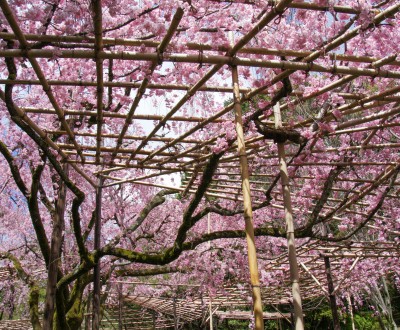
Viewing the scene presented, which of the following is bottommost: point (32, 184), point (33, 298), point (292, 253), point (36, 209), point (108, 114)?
point (33, 298)

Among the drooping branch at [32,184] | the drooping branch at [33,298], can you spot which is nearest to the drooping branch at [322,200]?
the drooping branch at [32,184]

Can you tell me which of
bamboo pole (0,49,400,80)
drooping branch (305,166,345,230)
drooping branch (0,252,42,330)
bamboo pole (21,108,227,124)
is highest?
bamboo pole (21,108,227,124)

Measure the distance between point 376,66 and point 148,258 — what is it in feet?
10.5

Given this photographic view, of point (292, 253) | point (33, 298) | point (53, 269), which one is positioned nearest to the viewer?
point (292, 253)

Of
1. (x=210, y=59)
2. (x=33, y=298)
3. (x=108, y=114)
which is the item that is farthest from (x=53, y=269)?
(x=210, y=59)

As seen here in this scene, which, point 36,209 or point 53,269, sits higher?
point 36,209

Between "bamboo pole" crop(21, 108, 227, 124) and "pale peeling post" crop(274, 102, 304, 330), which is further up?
"bamboo pole" crop(21, 108, 227, 124)

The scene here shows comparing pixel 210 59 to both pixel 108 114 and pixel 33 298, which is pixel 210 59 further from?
pixel 33 298

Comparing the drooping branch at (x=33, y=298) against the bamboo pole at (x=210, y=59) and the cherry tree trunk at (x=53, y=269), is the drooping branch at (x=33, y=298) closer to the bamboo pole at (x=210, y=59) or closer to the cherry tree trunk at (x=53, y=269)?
the cherry tree trunk at (x=53, y=269)

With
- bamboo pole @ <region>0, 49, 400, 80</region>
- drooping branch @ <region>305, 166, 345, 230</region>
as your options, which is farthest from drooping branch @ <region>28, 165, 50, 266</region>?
drooping branch @ <region>305, 166, 345, 230</region>

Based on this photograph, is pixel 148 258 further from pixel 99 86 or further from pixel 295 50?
pixel 295 50

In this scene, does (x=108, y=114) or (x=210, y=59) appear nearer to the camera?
(x=210, y=59)

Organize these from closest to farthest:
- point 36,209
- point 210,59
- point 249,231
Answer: point 249,231 < point 210,59 < point 36,209

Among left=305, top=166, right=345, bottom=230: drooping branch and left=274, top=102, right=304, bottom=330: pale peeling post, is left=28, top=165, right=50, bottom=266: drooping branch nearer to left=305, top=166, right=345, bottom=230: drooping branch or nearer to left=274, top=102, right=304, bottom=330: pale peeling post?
left=274, top=102, right=304, bottom=330: pale peeling post
